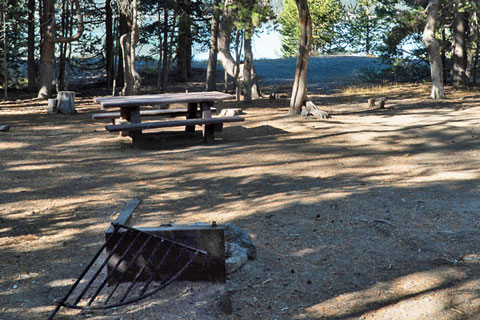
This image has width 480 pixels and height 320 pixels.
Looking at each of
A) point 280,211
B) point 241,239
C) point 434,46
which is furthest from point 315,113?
point 241,239

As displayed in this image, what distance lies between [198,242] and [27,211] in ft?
9.56

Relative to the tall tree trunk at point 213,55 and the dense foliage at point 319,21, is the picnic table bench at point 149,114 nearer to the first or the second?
the tall tree trunk at point 213,55

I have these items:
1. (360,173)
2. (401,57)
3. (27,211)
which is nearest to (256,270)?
(27,211)

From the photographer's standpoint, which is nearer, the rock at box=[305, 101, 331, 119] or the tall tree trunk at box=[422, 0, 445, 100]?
the rock at box=[305, 101, 331, 119]

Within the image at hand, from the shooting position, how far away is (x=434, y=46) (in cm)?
1627

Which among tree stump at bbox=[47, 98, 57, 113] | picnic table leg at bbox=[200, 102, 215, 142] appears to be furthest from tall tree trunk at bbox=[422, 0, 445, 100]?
tree stump at bbox=[47, 98, 57, 113]

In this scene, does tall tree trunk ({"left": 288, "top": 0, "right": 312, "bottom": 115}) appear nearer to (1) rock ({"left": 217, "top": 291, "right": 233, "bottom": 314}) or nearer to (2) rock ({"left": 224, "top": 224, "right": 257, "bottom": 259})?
(2) rock ({"left": 224, "top": 224, "right": 257, "bottom": 259})

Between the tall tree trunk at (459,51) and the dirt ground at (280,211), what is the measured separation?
9842 millimetres

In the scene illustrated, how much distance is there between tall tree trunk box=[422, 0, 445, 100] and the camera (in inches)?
636

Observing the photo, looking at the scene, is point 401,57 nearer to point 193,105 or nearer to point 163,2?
point 163,2

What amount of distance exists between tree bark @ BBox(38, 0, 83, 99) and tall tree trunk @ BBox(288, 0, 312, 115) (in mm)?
7456

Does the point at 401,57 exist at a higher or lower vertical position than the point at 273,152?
higher

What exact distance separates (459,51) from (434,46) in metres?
4.53

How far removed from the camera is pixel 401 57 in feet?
70.8
